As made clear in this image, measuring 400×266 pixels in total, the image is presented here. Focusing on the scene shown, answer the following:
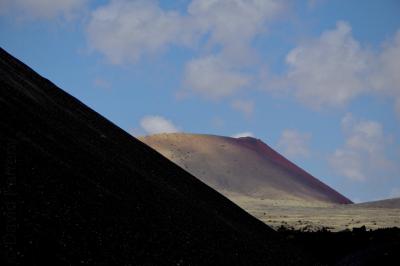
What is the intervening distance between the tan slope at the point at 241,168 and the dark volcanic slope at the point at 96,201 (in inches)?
1406

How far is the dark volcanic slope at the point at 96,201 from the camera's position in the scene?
272 inches

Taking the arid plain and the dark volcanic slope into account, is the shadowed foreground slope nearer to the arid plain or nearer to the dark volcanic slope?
the dark volcanic slope

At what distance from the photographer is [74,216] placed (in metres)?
7.59

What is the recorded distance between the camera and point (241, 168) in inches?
2383

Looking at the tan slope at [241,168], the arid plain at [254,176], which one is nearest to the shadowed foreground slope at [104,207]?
the arid plain at [254,176]

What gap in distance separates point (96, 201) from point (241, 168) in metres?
52.2

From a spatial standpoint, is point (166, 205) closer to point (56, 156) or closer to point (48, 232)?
point (56, 156)

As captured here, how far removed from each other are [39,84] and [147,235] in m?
9.54

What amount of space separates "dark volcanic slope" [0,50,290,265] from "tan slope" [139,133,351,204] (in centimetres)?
3570

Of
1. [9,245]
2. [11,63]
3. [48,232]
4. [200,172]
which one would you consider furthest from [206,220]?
[200,172]

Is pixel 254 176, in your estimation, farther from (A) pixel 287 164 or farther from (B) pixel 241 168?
(A) pixel 287 164

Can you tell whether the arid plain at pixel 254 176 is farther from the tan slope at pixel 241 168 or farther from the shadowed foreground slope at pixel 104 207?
the shadowed foreground slope at pixel 104 207

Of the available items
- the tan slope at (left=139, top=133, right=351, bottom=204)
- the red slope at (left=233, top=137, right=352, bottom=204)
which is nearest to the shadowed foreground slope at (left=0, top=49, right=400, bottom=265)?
the tan slope at (left=139, top=133, right=351, bottom=204)

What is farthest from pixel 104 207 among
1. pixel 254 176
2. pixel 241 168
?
pixel 241 168
